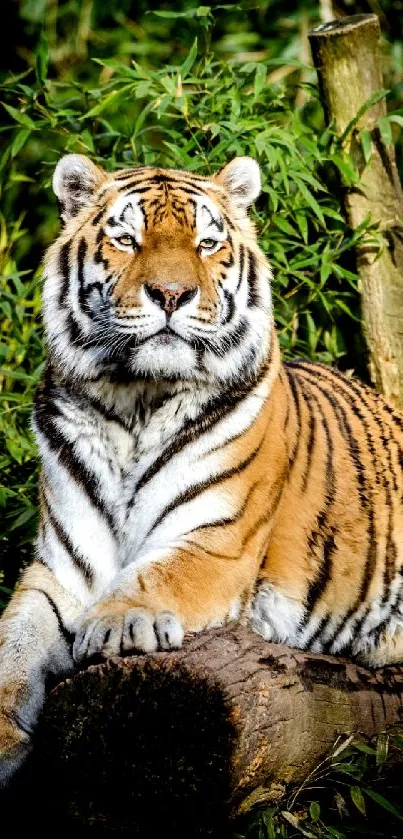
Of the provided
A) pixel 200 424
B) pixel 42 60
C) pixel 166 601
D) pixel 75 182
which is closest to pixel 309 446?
pixel 200 424

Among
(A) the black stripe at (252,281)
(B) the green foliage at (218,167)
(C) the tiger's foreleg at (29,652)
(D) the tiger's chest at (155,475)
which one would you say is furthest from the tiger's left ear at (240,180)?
(C) the tiger's foreleg at (29,652)

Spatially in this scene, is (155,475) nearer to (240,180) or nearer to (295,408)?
(295,408)

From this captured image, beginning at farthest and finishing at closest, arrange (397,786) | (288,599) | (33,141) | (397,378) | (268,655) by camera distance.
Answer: (33,141), (397,378), (288,599), (397,786), (268,655)

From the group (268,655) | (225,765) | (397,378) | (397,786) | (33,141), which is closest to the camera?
(225,765)

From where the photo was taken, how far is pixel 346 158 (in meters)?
4.91

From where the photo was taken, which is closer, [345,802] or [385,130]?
[345,802]

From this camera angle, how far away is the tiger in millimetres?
3131

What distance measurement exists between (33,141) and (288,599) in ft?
14.9

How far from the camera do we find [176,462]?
329cm

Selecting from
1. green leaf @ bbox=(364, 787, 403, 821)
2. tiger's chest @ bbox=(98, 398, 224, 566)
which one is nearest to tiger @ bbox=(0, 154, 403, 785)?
tiger's chest @ bbox=(98, 398, 224, 566)

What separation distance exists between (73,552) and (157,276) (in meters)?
0.76

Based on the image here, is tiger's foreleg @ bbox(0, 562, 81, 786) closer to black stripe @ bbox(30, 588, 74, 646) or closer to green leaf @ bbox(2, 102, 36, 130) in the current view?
black stripe @ bbox(30, 588, 74, 646)

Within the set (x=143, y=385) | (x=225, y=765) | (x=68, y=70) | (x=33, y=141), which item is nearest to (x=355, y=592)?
Answer: (x=143, y=385)

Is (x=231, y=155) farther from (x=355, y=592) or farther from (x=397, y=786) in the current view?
(x=397, y=786)
